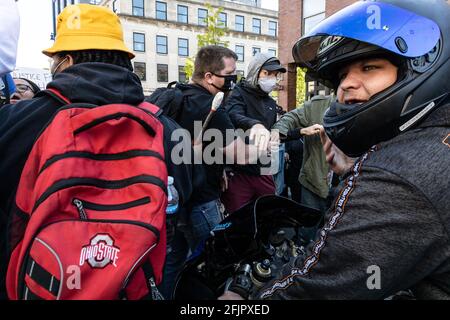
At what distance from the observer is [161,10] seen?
1507 inches

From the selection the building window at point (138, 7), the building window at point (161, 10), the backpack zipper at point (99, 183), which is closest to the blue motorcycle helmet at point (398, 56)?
the backpack zipper at point (99, 183)

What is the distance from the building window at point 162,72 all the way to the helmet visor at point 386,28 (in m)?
38.6

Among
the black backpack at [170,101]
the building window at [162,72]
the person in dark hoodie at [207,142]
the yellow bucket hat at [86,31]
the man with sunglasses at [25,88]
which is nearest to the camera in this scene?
the yellow bucket hat at [86,31]

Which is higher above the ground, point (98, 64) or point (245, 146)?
point (98, 64)

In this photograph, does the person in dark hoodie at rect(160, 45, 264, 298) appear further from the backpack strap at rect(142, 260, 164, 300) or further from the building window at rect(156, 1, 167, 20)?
the building window at rect(156, 1, 167, 20)

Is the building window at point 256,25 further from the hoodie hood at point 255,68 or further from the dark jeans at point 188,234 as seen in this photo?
the dark jeans at point 188,234

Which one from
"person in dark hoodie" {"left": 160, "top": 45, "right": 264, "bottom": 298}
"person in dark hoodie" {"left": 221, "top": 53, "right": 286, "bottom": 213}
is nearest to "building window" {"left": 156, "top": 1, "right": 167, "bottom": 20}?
"person in dark hoodie" {"left": 221, "top": 53, "right": 286, "bottom": 213}

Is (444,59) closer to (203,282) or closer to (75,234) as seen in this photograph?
(203,282)

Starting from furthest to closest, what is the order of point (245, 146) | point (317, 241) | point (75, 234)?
1. point (245, 146)
2. point (317, 241)
3. point (75, 234)

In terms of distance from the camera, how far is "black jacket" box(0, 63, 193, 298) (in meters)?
1.21

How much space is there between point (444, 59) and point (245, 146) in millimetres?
2112

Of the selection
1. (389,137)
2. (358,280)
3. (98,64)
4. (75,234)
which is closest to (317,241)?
(358,280)

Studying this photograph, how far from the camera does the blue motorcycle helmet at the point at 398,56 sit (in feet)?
4.03
